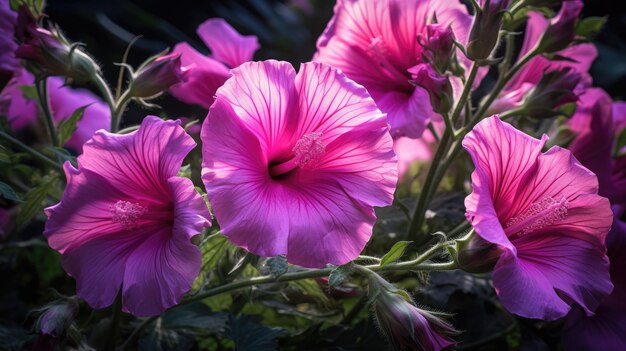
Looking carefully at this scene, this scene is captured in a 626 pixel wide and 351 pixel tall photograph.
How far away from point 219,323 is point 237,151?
203 mm

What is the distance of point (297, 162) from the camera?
1.98 ft

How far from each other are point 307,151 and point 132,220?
16 cm

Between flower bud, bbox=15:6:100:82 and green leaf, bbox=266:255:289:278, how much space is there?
0.30m

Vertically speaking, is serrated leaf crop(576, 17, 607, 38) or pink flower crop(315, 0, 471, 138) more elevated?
serrated leaf crop(576, 17, 607, 38)

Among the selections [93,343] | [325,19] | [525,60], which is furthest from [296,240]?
[325,19]

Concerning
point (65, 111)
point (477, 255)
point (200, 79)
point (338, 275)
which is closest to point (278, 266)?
point (338, 275)

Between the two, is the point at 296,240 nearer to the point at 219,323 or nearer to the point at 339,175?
the point at 339,175

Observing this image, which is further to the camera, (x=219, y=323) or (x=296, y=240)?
(x=219, y=323)

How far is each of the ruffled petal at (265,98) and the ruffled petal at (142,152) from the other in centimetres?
5

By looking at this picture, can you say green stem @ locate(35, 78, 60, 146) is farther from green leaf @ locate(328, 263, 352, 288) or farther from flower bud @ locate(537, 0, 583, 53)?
flower bud @ locate(537, 0, 583, 53)

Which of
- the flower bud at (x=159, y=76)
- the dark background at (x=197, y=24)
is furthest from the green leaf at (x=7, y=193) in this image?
the dark background at (x=197, y=24)

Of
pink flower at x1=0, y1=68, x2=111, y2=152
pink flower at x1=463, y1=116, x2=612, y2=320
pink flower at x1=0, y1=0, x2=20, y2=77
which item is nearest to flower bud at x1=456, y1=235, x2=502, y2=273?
pink flower at x1=463, y1=116, x2=612, y2=320

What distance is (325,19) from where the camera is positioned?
2.06m

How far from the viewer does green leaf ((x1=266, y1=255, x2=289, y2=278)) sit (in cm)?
56
